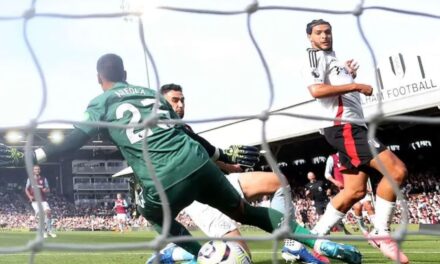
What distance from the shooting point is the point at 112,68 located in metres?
3.18

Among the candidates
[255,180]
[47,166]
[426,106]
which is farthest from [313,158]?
[255,180]

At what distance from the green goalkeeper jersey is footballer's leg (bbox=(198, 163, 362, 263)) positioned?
0.32 feet

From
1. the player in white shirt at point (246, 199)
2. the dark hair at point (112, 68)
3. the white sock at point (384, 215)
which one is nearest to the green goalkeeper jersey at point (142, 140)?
the dark hair at point (112, 68)

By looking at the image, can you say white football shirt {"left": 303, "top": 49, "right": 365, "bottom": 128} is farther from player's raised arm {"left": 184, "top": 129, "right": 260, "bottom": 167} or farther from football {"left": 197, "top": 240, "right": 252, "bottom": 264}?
football {"left": 197, "top": 240, "right": 252, "bottom": 264}

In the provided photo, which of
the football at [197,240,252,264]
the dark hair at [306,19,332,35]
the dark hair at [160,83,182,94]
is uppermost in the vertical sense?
the dark hair at [306,19,332,35]

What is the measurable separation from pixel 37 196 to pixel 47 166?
119ft

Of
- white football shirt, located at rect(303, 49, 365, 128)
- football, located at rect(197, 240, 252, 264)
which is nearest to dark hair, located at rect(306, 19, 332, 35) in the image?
white football shirt, located at rect(303, 49, 365, 128)

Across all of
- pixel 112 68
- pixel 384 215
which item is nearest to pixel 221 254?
pixel 112 68

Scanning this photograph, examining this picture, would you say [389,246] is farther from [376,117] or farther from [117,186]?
[117,186]

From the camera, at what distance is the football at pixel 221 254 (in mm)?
3111

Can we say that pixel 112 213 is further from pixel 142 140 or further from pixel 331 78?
pixel 142 140

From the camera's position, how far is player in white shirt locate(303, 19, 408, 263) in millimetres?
3979

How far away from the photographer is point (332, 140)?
13.8 feet

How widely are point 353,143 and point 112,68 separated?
1675 millimetres
